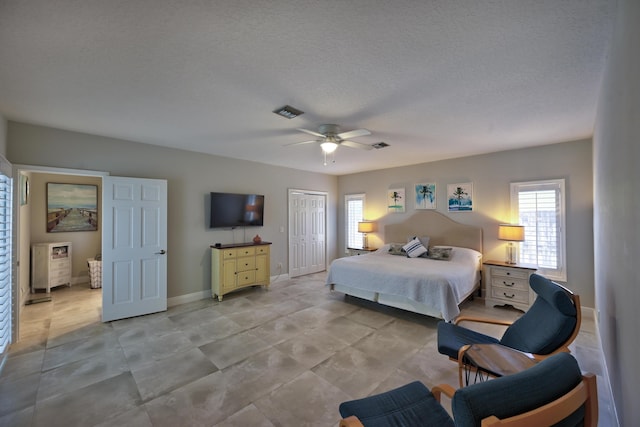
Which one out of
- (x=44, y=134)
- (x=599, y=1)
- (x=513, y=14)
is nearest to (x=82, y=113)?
(x=44, y=134)

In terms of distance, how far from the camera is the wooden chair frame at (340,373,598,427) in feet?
3.01

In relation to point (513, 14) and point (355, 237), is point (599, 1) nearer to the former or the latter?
point (513, 14)

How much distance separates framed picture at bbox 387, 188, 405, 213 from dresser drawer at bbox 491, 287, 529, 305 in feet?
8.02

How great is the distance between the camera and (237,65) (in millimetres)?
2105

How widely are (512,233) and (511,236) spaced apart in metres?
0.05

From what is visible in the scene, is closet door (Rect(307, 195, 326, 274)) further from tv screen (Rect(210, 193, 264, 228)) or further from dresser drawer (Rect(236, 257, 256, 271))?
dresser drawer (Rect(236, 257, 256, 271))

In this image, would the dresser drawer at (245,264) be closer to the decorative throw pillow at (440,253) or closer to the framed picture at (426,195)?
the decorative throw pillow at (440,253)

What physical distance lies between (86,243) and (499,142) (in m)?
8.35

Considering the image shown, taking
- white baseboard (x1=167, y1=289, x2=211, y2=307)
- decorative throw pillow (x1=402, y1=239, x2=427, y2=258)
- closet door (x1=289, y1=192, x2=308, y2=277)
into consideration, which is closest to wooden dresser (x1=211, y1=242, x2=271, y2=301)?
white baseboard (x1=167, y1=289, x2=211, y2=307)

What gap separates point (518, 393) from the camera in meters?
1.01

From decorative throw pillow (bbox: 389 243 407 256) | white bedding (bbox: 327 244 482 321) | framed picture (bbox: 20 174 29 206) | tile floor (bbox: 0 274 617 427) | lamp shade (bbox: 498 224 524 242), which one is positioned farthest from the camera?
decorative throw pillow (bbox: 389 243 407 256)

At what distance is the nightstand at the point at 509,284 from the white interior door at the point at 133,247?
17.4 feet

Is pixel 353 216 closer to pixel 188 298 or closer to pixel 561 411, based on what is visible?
pixel 188 298

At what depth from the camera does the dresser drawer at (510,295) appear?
13.5 ft
